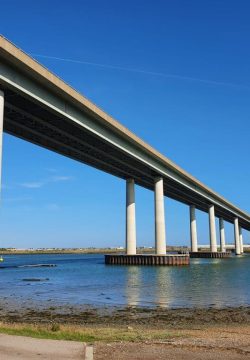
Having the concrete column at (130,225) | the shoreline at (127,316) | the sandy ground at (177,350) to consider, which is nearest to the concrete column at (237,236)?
the concrete column at (130,225)

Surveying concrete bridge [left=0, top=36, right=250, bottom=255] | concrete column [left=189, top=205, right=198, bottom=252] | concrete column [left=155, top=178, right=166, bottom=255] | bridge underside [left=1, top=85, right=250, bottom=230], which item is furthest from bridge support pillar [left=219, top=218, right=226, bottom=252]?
concrete column [left=155, top=178, right=166, bottom=255]

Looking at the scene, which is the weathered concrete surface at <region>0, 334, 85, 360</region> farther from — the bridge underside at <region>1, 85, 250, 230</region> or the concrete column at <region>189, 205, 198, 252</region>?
the concrete column at <region>189, 205, 198, 252</region>

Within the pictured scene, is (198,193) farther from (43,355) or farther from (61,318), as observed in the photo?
(43,355)

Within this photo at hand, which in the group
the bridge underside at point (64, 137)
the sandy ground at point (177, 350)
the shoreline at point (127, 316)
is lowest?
the shoreline at point (127, 316)

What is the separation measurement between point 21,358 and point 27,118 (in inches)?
1481

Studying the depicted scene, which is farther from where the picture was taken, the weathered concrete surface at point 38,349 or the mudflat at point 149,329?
the mudflat at point 149,329

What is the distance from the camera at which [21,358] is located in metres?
9.88

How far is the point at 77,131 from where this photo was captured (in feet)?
167

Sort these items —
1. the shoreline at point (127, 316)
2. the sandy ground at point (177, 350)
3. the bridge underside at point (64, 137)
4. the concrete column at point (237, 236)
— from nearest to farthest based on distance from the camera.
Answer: the sandy ground at point (177, 350), the shoreline at point (127, 316), the bridge underside at point (64, 137), the concrete column at point (237, 236)

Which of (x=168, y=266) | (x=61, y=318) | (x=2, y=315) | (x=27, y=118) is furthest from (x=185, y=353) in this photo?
(x=168, y=266)

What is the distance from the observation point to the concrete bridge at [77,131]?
115ft

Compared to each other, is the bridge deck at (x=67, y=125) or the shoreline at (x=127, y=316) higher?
the bridge deck at (x=67, y=125)

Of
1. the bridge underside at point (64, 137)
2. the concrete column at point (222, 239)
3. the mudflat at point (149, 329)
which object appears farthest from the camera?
the concrete column at point (222, 239)

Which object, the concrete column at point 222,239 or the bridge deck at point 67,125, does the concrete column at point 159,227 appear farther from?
the concrete column at point 222,239
